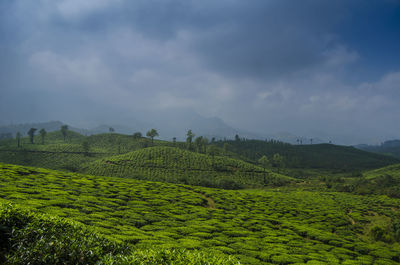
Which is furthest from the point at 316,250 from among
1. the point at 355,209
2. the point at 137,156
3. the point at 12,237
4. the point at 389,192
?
the point at 137,156

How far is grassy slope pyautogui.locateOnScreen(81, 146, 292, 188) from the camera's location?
306 feet

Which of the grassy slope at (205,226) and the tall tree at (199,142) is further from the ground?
the tall tree at (199,142)

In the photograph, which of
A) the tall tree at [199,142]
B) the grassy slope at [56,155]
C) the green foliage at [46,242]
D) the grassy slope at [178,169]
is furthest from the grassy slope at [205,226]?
the tall tree at [199,142]

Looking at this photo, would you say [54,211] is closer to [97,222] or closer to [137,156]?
[97,222]

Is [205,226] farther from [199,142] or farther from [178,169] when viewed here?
[199,142]

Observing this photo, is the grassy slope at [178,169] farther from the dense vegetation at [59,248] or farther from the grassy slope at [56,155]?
the dense vegetation at [59,248]

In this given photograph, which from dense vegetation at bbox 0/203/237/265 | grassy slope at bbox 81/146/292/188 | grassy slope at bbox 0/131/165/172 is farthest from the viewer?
grassy slope at bbox 0/131/165/172

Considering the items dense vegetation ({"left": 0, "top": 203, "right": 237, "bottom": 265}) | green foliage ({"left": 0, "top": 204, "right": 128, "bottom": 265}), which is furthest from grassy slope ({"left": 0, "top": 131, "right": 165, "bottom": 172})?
dense vegetation ({"left": 0, "top": 203, "right": 237, "bottom": 265})

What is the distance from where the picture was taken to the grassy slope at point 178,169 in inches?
3671

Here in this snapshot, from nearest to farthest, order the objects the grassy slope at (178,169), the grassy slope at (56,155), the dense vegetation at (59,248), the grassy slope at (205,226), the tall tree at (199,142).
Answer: the dense vegetation at (59,248) < the grassy slope at (205,226) < the grassy slope at (178,169) < the grassy slope at (56,155) < the tall tree at (199,142)

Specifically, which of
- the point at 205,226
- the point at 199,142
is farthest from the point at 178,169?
the point at 205,226

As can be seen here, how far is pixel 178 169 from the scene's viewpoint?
353 feet

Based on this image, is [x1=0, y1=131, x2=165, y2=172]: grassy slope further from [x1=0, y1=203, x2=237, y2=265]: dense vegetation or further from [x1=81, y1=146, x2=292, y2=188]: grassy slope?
[x1=0, y1=203, x2=237, y2=265]: dense vegetation

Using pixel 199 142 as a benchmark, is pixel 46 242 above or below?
below
